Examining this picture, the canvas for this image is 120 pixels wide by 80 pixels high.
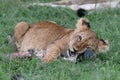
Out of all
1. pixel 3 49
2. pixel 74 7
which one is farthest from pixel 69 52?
pixel 74 7

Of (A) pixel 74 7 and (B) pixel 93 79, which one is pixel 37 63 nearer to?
(B) pixel 93 79

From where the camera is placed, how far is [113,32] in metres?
7.05

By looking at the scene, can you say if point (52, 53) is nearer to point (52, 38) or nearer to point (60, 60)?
point (60, 60)

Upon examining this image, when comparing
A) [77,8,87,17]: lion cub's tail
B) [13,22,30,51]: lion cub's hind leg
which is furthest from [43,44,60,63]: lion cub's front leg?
[77,8,87,17]: lion cub's tail

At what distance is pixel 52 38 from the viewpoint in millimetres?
Answer: 5934

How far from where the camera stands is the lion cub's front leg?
17.4 ft

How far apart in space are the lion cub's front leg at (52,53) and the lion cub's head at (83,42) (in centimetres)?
17

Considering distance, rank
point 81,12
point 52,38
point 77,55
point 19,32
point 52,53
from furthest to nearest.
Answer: point 81,12 → point 19,32 → point 52,38 → point 52,53 → point 77,55

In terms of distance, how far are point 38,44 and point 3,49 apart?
449 mm

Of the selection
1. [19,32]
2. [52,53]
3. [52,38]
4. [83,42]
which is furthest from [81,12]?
[83,42]

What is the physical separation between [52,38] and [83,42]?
0.79 m

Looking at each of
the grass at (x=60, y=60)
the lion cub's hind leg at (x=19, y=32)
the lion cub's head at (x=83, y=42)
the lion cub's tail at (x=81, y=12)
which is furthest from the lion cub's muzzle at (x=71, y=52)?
the lion cub's tail at (x=81, y=12)

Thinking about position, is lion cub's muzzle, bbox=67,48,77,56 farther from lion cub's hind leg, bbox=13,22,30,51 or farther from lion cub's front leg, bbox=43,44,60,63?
lion cub's hind leg, bbox=13,22,30,51

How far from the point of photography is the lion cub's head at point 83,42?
518 centimetres
